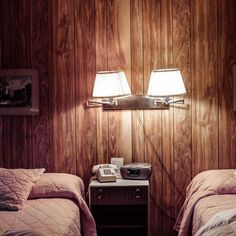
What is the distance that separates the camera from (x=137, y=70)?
11.9ft

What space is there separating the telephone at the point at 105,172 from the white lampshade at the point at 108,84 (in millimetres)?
524

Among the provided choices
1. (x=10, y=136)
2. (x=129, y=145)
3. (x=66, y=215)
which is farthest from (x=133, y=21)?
(x=66, y=215)

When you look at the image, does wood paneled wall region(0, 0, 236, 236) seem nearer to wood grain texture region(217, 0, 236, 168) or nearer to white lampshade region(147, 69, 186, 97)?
wood grain texture region(217, 0, 236, 168)

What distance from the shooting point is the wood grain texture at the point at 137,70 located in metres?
3.62

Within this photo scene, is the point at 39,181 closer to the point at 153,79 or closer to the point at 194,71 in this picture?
the point at 153,79

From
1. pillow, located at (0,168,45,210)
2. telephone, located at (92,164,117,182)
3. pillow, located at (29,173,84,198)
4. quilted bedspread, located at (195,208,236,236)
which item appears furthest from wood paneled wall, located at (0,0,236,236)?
quilted bedspread, located at (195,208,236,236)

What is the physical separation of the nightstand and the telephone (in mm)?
36

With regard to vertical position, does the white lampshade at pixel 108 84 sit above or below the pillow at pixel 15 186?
above

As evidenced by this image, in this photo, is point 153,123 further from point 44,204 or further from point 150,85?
point 44,204

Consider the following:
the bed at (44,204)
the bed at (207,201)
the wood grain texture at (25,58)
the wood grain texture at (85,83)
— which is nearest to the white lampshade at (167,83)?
the wood grain texture at (85,83)

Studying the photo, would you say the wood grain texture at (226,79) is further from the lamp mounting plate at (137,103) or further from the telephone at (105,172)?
the telephone at (105,172)

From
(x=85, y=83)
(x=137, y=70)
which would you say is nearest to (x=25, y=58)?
(x=85, y=83)

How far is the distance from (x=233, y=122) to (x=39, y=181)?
1505 millimetres

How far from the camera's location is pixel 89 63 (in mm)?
3658
